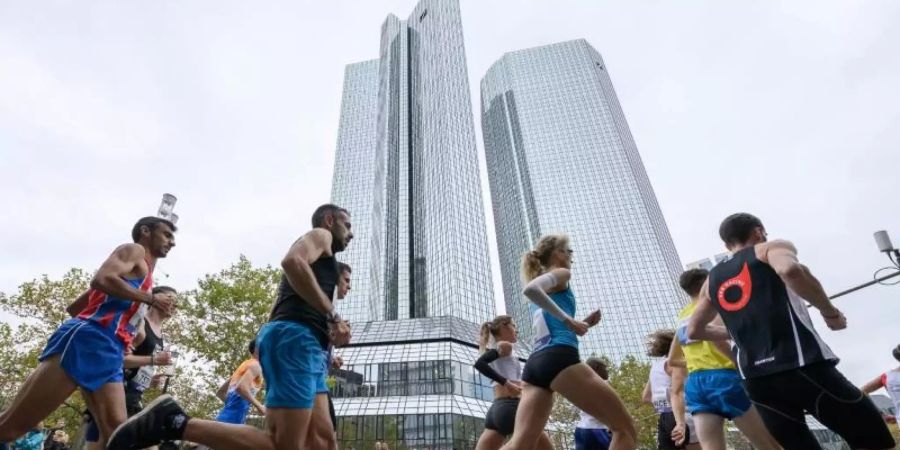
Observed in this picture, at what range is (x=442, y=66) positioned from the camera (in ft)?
352

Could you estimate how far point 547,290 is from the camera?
3801mm

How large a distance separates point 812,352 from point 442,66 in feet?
365

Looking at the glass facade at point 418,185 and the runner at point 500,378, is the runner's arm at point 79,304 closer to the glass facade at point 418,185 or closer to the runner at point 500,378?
the runner at point 500,378

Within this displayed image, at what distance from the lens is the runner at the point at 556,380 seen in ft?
11.2

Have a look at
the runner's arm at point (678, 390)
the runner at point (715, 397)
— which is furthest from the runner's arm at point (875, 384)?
the runner at point (715, 397)

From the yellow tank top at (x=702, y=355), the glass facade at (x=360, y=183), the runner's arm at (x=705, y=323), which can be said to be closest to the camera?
the runner's arm at (x=705, y=323)

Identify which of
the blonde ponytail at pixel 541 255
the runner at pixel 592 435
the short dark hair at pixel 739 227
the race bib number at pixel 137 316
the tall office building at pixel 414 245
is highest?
the tall office building at pixel 414 245

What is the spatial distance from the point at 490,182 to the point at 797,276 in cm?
16154

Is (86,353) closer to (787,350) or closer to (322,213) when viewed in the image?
(322,213)

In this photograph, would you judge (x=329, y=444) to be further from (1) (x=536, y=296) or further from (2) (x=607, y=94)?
(2) (x=607, y=94)

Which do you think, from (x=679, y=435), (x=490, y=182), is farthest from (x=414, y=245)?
(x=679, y=435)

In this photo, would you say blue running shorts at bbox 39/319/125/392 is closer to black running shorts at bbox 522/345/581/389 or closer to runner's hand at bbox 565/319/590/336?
black running shorts at bbox 522/345/581/389

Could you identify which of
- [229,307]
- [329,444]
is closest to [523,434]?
[329,444]

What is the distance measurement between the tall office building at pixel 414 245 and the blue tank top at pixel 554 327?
4031 centimetres
